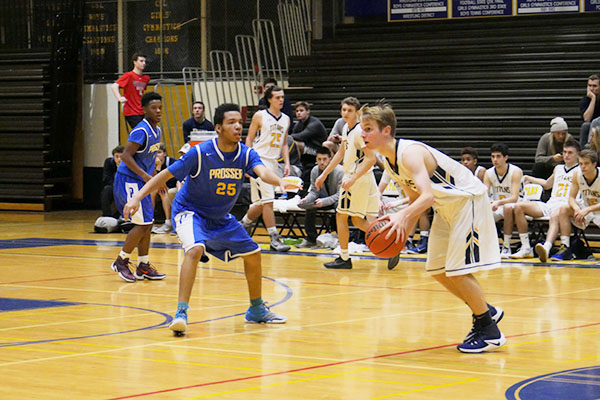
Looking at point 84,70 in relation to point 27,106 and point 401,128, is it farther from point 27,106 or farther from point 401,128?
point 401,128

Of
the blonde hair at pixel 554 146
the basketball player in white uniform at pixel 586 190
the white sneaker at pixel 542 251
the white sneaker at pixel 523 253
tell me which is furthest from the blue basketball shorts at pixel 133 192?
the blonde hair at pixel 554 146

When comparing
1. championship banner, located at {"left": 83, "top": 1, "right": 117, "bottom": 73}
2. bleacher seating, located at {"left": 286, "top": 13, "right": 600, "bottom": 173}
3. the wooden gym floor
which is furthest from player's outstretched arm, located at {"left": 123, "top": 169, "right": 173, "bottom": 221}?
championship banner, located at {"left": 83, "top": 1, "right": 117, "bottom": 73}

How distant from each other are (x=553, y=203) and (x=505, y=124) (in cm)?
340

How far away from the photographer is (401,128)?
1547 cm

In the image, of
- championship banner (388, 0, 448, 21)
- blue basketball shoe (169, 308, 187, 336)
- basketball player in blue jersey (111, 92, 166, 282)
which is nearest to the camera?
blue basketball shoe (169, 308, 187, 336)

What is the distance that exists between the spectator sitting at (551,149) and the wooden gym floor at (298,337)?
2204 millimetres

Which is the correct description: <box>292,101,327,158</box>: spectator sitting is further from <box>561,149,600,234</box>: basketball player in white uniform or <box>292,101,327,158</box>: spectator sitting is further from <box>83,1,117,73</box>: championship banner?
<box>83,1,117,73</box>: championship banner

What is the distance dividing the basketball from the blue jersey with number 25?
1436mm

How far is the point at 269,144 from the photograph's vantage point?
12.6 m

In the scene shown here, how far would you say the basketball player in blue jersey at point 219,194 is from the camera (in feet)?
21.4

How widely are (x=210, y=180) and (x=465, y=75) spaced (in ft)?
33.0

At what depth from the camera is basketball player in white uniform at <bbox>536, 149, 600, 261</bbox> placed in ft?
35.8

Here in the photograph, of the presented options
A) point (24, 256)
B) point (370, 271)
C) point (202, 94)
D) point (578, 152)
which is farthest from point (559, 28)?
point (24, 256)

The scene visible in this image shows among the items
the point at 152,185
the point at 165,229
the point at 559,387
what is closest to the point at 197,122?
the point at 165,229
